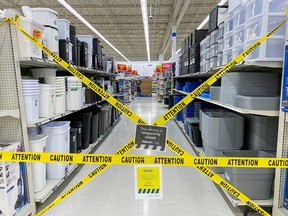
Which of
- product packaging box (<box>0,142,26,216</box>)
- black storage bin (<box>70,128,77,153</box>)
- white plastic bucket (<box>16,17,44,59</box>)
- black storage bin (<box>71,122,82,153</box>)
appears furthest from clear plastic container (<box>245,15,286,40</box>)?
black storage bin (<box>71,122,82,153</box>)

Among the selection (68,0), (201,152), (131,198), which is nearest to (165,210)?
(131,198)

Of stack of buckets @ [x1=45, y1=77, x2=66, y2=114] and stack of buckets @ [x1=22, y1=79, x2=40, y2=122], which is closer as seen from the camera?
stack of buckets @ [x1=22, y1=79, x2=40, y2=122]

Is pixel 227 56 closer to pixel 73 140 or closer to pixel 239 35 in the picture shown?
pixel 239 35

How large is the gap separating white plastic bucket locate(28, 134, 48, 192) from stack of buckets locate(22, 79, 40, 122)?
8.4 inches

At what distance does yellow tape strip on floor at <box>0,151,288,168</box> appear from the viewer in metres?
1.49

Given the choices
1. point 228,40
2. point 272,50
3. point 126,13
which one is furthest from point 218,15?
point 126,13

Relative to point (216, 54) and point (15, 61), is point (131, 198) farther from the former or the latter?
point (216, 54)

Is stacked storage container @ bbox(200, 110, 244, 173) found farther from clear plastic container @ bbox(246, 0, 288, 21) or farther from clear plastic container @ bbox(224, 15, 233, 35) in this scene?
clear plastic container @ bbox(246, 0, 288, 21)

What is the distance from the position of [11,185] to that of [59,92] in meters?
1.27

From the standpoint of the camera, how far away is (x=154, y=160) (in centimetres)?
153

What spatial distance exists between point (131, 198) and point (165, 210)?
457mm

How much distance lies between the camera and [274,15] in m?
1.95

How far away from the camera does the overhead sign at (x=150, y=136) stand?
162 centimetres

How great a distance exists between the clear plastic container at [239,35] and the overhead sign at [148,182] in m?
1.65
